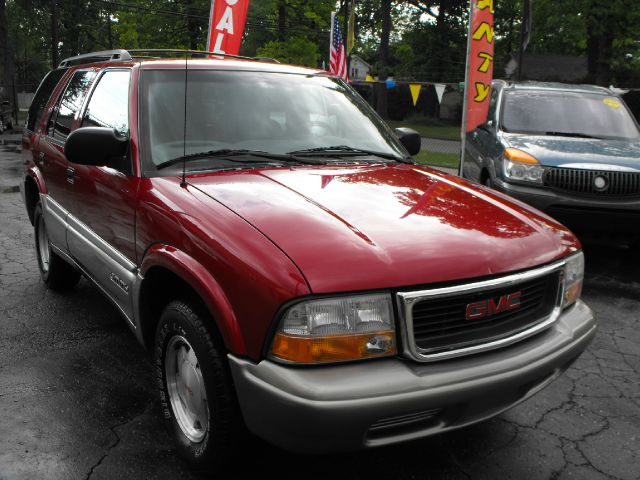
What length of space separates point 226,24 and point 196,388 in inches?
335

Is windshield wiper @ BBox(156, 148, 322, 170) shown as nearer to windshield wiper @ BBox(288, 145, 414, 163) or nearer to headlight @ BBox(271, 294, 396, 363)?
windshield wiper @ BBox(288, 145, 414, 163)

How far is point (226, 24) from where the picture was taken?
9.95 meters

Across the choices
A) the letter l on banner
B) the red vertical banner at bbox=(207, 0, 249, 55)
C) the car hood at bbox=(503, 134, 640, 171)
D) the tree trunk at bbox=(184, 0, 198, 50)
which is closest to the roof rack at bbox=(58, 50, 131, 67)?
the car hood at bbox=(503, 134, 640, 171)

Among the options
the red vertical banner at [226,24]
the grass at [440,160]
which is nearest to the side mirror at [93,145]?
the red vertical banner at [226,24]

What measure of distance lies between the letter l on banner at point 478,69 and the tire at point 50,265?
4.97 meters

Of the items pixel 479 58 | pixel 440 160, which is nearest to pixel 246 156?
pixel 479 58

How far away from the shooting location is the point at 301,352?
2072 millimetres

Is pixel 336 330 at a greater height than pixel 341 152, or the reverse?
pixel 341 152

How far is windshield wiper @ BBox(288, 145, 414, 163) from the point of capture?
333 centimetres

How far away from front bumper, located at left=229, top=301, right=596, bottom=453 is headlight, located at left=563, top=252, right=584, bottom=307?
52 centimetres

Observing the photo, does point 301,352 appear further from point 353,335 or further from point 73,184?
point 73,184

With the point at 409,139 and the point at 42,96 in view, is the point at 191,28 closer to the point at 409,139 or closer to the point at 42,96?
the point at 42,96

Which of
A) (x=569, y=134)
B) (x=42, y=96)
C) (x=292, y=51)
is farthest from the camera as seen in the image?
(x=292, y=51)

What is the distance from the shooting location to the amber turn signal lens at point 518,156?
234 inches
